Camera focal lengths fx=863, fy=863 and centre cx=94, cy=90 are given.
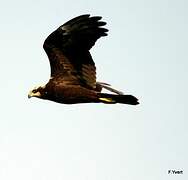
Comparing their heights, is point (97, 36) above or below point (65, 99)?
above

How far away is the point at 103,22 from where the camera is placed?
1681cm

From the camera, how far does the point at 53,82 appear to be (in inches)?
693

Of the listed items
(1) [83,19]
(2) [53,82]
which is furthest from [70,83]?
(1) [83,19]

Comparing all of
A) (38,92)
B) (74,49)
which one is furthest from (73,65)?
(38,92)

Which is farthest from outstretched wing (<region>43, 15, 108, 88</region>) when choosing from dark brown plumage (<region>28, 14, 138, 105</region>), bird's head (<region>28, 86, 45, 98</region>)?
bird's head (<region>28, 86, 45, 98</region>)

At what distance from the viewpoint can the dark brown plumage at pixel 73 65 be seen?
17.0 m

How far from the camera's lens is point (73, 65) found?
17453 mm

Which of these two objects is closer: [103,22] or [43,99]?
[103,22]

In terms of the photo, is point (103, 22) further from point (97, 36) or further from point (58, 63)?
point (58, 63)

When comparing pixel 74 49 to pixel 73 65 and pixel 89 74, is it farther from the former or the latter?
pixel 89 74

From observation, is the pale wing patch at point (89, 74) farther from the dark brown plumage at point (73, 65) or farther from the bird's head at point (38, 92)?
the bird's head at point (38, 92)

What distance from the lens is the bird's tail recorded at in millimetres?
16672

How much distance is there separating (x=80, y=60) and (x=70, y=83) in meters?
0.56

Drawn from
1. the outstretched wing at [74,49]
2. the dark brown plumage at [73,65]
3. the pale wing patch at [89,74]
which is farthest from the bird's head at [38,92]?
the pale wing patch at [89,74]
